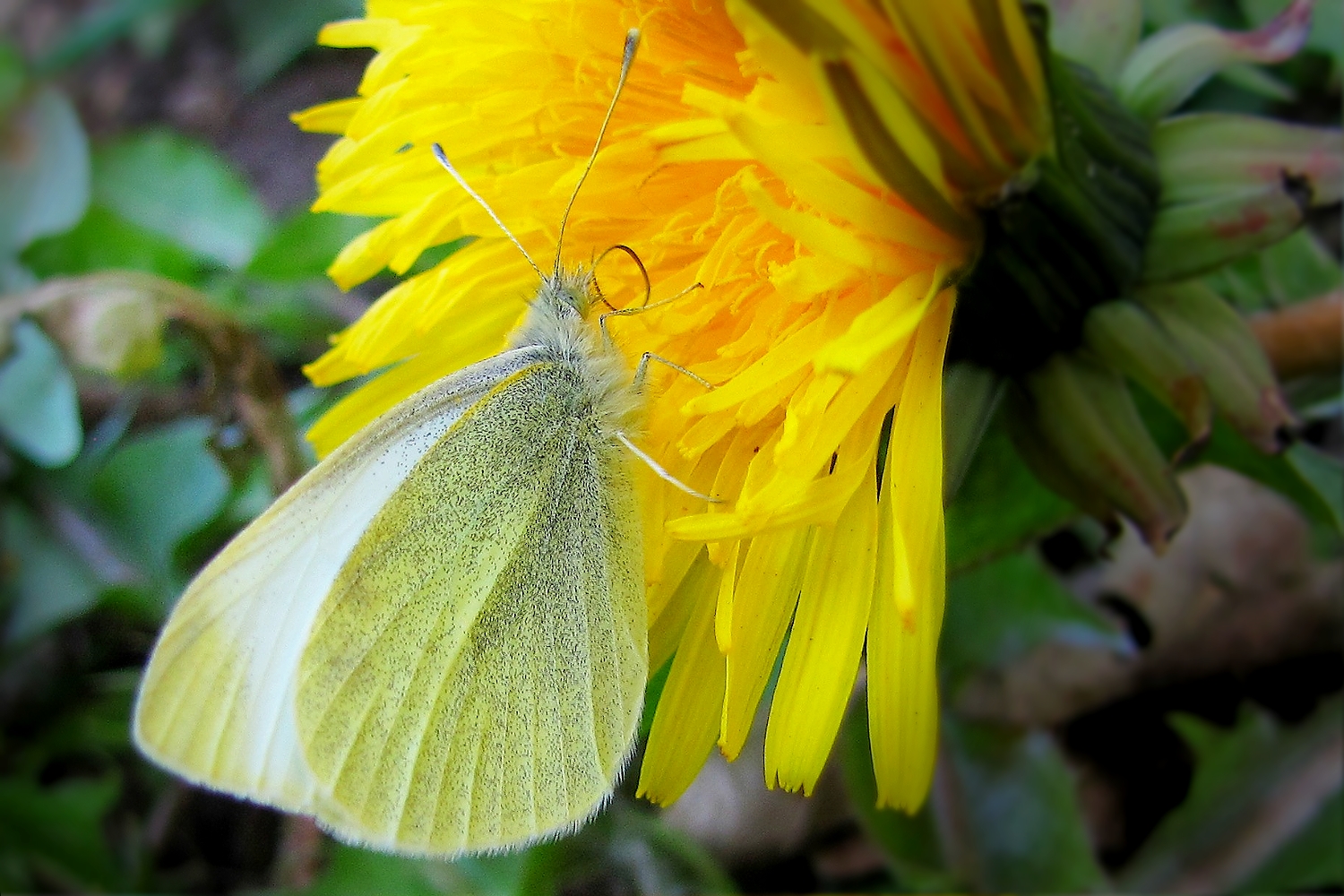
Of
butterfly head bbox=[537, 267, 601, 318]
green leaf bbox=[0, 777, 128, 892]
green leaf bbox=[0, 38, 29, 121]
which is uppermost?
butterfly head bbox=[537, 267, 601, 318]

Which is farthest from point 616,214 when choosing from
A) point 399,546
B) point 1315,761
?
point 1315,761

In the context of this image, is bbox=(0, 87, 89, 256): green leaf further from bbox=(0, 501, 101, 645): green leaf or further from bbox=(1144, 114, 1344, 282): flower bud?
bbox=(1144, 114, 1344, 282): flower bud

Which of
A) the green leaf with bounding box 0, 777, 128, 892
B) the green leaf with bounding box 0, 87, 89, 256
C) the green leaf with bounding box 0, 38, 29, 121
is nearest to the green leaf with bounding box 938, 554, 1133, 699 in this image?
the green leaf with bounding box 0, 777, 128, 892

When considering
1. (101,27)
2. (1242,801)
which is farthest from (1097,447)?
(101,27)

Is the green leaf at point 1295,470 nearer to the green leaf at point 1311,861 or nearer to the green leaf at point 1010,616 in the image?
the green leaf at point 1010,616

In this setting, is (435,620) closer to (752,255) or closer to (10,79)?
(752,255)

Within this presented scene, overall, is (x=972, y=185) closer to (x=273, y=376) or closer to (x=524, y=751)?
(x=524, y=751)

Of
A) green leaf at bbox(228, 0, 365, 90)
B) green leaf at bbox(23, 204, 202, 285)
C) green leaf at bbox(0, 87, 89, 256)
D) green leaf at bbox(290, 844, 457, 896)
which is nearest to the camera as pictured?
green leaf at bbox(290, 844, 457, 896)

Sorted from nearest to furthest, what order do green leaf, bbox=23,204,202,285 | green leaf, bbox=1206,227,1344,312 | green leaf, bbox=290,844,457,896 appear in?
green leaf, bbox=1206,227,1344,312 < green leaf, bbox=290,844,457,896 < green leaf, bbox=23,204,202,285
